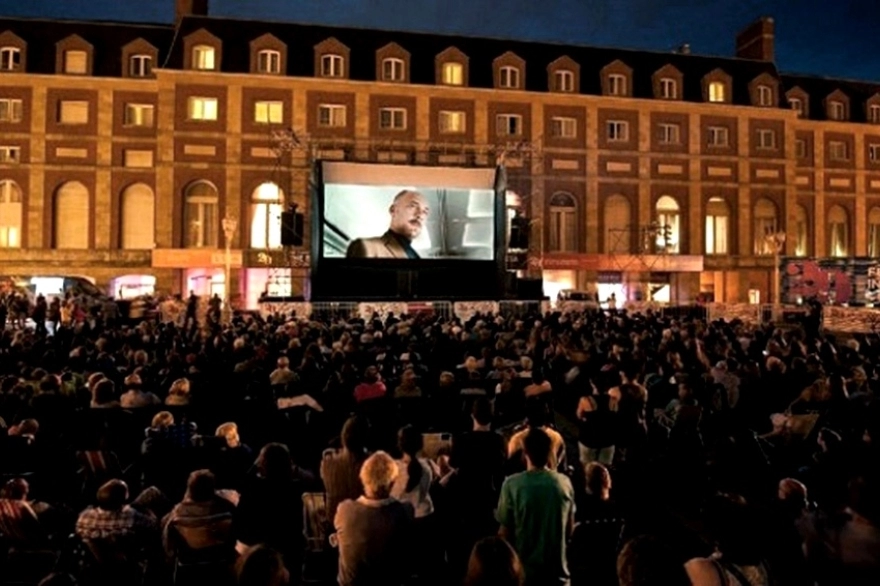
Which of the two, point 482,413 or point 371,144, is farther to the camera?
point 371,144

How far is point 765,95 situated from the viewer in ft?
145

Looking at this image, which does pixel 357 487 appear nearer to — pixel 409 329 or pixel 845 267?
pixel 409 329

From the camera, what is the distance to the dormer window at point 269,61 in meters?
38.5

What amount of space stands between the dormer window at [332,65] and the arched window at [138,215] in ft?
35.7

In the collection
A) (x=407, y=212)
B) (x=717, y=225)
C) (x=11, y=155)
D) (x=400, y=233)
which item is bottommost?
(x=400, y=233)

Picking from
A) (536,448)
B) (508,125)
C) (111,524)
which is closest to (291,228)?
(508,125)

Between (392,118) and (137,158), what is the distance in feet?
43.0

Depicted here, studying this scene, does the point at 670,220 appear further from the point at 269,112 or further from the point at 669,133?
the point at 269,112

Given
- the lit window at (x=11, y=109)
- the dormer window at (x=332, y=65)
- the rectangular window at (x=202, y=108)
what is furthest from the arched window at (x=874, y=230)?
the lit window at (x=11, y=109)

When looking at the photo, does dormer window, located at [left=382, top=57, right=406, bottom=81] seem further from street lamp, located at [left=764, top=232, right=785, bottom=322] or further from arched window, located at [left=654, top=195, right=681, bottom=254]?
street lamp, located at [left=764, top=232, right=785, bottom=322]

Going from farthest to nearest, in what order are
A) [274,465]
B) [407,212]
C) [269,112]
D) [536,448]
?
[269,112]
[407,212]
[274,465]
[536,448]

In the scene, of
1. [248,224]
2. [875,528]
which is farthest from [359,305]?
[875,528]

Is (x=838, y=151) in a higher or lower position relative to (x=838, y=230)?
higher

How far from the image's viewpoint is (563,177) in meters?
41.3
